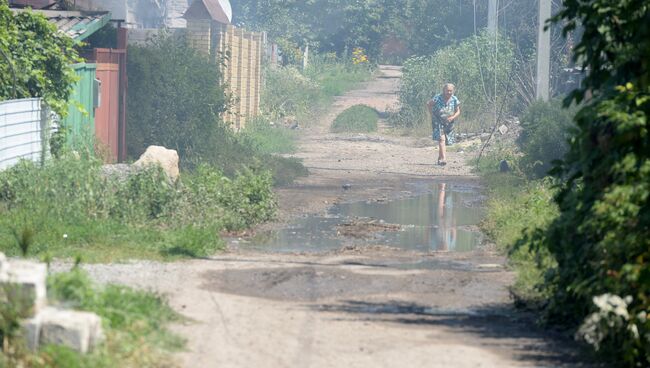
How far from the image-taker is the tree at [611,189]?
6.97 meters

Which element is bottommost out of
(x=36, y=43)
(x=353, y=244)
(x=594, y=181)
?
(x=353, y=244)

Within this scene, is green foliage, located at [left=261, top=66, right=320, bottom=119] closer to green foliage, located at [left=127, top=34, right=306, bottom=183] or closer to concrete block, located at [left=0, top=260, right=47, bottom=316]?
green foliage, located at [left=127, top=34, right=306, bottom=183]

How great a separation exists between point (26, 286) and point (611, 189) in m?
3.72

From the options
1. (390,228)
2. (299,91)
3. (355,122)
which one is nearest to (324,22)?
(299,91)

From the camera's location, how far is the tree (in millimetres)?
6969

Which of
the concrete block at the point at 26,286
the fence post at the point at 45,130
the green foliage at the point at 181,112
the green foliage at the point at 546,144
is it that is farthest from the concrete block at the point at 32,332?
the green foliage at the point at 546,144

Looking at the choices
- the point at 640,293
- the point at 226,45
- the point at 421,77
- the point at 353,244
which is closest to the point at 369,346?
the point at 640,293

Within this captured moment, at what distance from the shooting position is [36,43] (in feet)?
50.4

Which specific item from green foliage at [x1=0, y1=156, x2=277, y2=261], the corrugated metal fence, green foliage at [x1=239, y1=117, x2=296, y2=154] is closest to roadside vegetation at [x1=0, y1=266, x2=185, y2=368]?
green foliage at [x1=0, y1=156, x2=277, y2=261]

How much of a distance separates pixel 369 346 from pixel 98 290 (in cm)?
190

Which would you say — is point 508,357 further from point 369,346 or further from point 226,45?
point 226,45

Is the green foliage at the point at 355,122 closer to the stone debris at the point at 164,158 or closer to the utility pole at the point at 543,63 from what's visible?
the utility pole at the point at 543,63

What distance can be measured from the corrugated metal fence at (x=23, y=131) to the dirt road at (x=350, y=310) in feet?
10.9

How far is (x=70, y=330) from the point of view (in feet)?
20.7
